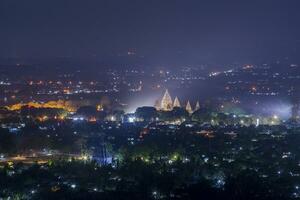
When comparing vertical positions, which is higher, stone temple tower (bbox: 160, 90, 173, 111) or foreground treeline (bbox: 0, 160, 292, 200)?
stone temple tower (bbox: 160, 90, 173, 111)

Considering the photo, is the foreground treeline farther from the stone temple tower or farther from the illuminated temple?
the stone temple tower

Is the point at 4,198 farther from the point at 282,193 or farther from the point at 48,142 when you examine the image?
the point at 48,142

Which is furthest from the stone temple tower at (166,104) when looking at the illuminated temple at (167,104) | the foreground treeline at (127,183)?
the foreground treeline at (127,183)

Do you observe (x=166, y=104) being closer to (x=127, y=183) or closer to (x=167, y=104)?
(x=167, y=104)

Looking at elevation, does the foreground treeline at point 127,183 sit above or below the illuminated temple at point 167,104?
below

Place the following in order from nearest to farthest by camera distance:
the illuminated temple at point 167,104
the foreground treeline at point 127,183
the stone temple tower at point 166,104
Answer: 1. the foreground treeline at point 127,183
2. the illuminated temple at point 167,104
3. the stone temple tower at point 166,104

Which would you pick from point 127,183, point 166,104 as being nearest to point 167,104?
point 166,104

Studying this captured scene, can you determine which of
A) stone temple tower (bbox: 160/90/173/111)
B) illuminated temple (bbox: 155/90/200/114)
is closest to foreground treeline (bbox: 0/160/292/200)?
illuminated temple (bbox: 155/90/200/114)

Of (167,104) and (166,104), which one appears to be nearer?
(167,104)

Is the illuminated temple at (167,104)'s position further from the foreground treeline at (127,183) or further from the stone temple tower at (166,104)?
the foreground treeline at (127,183)

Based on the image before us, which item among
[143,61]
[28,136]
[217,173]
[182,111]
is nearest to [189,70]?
[143,61]

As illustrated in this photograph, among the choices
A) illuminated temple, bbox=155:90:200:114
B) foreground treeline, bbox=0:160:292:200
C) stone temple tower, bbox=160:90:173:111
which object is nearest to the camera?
foreground treeline, bbox=0:160:292:200

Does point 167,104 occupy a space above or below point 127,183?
above
